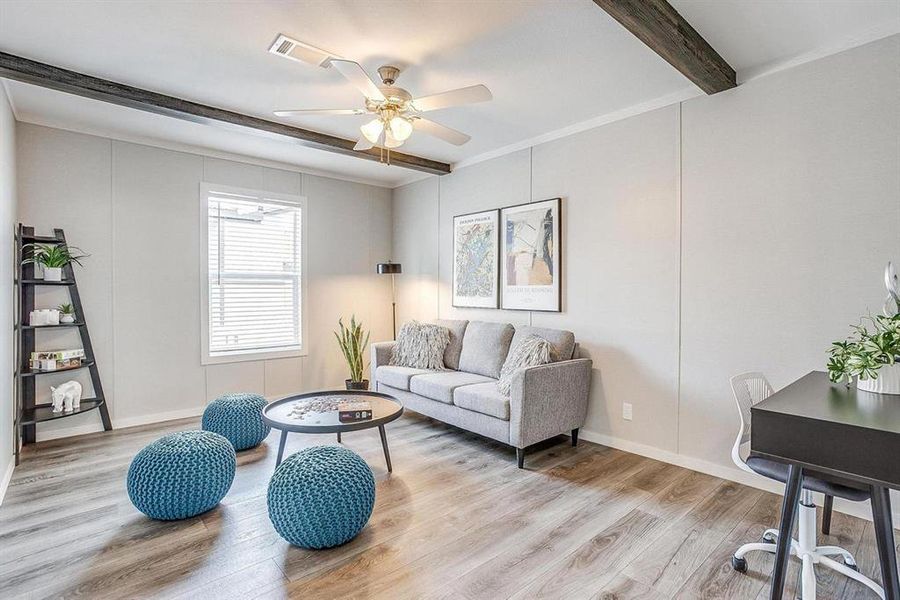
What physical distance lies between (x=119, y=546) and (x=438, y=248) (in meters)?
3.79

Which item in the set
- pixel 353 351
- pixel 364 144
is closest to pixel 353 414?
pixel 364 144

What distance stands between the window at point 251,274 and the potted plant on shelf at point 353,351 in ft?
1.51

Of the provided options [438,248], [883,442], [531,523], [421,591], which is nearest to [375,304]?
[438,248]

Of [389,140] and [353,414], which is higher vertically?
[389,140]

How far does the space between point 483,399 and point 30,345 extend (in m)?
3.56

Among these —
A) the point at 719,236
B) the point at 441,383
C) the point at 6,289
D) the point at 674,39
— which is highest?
the point at 674,39

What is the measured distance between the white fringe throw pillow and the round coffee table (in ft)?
3.42

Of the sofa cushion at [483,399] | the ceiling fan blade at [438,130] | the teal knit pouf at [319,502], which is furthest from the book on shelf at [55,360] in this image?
the ceiling fan blade at [438,130]

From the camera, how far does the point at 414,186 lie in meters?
5.58

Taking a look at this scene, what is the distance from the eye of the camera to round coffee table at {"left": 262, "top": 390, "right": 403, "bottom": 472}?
2691 millimetres

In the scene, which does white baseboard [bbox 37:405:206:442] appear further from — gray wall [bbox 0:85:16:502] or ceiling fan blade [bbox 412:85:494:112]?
ceiling fan blade [bbox 412:85:494:112]

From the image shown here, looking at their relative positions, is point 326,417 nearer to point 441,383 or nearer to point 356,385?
point 441,383

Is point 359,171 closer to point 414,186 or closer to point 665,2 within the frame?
point 414,186

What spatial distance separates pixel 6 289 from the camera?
3.00 m
